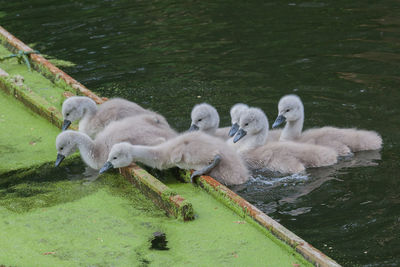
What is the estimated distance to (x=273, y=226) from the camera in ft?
16.7

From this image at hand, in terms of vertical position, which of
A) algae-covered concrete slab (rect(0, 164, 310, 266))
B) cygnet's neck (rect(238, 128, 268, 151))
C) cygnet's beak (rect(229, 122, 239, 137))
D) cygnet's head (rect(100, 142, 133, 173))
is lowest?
algae-covered concrete slab (rect(0, 164, 310, 266))

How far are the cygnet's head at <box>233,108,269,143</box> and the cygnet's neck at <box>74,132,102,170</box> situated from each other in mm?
1294

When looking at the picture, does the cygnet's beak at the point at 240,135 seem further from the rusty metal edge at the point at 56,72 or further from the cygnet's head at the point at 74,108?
the rusty metal edge at the point at 56,72

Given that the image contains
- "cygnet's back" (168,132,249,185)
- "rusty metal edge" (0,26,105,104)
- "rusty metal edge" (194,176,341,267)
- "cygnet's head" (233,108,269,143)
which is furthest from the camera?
"rusty metal edge" (0,26,105,104)

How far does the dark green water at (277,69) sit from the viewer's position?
588cm

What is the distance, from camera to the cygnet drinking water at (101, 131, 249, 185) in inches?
247

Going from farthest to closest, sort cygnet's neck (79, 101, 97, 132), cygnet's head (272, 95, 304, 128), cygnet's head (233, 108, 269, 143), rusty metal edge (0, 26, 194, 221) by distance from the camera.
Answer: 1. cygnet's neck (79, 101, 97, 132)
2. cygnet's head (272, 95, 304, 128)
3. cygnet's head (233, 108, 269, 143)
4. rusty metal edge (0, 26, 194, 221)

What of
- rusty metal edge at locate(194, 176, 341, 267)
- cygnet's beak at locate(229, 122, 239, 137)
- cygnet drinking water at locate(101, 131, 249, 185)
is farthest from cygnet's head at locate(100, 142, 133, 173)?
cygnet's beak at locate(229, 122, 239, 137)

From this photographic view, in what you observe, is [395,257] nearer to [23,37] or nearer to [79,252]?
[79,252]

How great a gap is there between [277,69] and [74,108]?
11.0 feet

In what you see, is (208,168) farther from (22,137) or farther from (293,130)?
(22,137)

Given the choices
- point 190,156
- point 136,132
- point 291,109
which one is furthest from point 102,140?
point 291,109

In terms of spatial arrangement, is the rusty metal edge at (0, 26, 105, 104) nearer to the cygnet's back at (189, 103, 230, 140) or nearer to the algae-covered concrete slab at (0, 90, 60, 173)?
the algae-covered concrete slab at (0, 90, 60, 173)

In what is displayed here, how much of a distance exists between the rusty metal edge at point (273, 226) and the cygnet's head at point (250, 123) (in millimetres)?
1040
